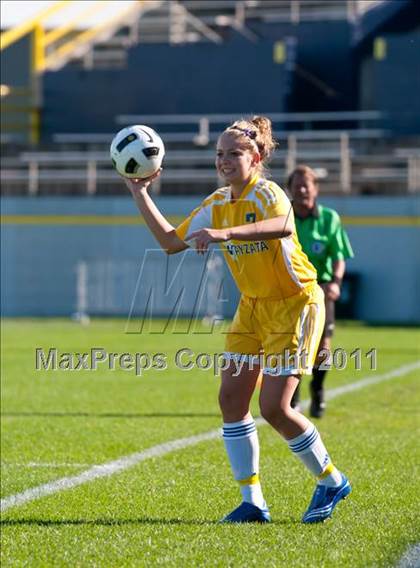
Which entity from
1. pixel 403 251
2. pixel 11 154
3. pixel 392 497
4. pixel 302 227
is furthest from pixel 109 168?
pixel 392 497

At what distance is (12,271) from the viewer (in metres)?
28.7

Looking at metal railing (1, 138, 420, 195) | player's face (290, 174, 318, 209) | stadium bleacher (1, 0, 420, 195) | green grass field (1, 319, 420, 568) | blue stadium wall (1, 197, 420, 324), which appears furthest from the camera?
stadium bleacher (1, 0, 420, 195)

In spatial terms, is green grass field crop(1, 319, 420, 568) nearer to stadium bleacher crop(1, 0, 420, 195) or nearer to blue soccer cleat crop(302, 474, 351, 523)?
blue soccer cleat crop(302, 474, 351, 523)

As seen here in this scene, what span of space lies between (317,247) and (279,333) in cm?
426

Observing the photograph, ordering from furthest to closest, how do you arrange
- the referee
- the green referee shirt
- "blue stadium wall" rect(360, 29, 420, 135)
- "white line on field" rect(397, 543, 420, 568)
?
1. "blue stadium wall" rect(360, 29, 420, 135)
2. the green referee shirt
3. the referee
4. "white line on field" rect(397, 543, 420, 568)

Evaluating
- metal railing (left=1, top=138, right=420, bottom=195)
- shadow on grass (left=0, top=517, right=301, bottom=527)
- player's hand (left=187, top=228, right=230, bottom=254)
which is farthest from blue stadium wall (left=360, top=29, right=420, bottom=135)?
player's hand (left=187, top=228, right=230, bottom=254)

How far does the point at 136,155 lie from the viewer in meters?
5.23

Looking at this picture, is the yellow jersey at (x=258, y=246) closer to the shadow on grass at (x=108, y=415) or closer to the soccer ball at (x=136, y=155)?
the soccer ball at (x=136, y=155)

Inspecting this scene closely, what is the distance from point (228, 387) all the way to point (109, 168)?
25918 millimetres

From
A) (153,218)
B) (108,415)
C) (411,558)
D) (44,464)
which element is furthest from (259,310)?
(108,415)

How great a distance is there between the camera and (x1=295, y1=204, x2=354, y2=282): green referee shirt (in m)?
9.42

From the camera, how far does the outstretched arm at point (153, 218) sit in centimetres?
522

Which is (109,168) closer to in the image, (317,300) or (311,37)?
(311,37)

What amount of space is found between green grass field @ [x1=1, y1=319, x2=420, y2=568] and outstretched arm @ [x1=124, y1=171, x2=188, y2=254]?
4.06 ft
